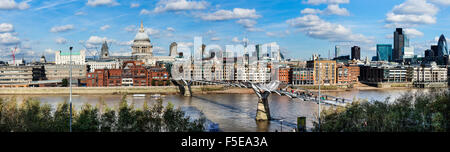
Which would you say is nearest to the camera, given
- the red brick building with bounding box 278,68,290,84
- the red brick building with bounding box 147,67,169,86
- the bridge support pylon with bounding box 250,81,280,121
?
the bridge support pylon with bounding box 250,81,280,121

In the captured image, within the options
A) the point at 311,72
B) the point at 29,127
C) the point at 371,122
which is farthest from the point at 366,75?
the point at 29,127

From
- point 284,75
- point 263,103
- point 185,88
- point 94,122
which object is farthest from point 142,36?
point 94,122

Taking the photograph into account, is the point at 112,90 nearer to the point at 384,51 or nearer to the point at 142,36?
the point at 142,36

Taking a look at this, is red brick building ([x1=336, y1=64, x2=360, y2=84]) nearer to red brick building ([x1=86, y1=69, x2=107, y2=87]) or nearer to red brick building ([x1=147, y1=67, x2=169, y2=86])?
red brick building ([x1=147, y1=67, x2=169, y2=86])

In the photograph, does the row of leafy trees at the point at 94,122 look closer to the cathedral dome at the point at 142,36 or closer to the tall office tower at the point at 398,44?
the cathedral dome at the point at 142,36

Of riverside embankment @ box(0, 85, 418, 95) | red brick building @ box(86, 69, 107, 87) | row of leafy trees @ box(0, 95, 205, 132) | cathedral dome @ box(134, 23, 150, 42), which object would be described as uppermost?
cathedral dome @ box(134, 23, 150, 42)

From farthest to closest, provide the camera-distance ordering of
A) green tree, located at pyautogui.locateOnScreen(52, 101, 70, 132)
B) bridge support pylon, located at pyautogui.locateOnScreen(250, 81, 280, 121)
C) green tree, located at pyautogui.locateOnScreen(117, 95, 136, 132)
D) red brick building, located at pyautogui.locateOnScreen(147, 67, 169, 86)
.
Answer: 1. red brick building, located at pyautogui.locateOnScreen(147, 67, 169, 86)
2. bridge support pylon, located at pyautogui.locateOnScreen(250, 81, 280, 121)
3. green tree, located at pyautogui.locateOnScreen(117, 95, 136, 132)
4. green tree, located at pyautogui.locateOnScreen(52, 101, 70, 132)

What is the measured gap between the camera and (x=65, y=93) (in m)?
A: 43.7

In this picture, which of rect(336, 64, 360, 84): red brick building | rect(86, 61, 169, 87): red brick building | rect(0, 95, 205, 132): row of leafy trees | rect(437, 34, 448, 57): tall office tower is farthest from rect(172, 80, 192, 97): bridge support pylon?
rect(437, 34, 448, 57): tall office tower
